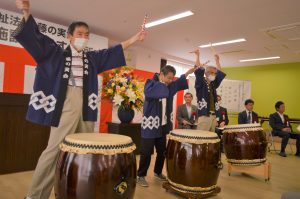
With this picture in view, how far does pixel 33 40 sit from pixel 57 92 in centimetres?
37

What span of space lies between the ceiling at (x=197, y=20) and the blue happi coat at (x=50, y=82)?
2.97 meters

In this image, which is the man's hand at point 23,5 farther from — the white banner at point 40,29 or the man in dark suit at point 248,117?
the man in dark suit at point 248,117

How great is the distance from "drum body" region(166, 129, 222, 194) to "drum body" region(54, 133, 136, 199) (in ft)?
2.93

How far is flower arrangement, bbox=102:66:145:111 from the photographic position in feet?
13.0

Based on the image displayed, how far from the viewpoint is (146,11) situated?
4.84 metres

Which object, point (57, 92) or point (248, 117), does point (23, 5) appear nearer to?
point (57, 92)

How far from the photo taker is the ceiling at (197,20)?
4.39 metres

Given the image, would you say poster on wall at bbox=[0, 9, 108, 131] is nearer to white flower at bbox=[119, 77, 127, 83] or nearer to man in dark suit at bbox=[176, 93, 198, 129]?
white flower at bbox=[119, 77, 127, 83]

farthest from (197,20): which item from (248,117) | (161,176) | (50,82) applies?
(50,82)

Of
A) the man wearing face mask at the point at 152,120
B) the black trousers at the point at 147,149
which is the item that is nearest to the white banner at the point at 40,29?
the man wearing face mask at the point at 152,120

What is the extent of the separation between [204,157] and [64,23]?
485cm

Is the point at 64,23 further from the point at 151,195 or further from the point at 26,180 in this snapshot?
the point at 151,195

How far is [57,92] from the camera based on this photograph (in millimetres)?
1704

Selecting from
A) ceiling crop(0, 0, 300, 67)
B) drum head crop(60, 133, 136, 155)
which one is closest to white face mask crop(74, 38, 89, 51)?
drum head crop(60, 133, 136, 155)
